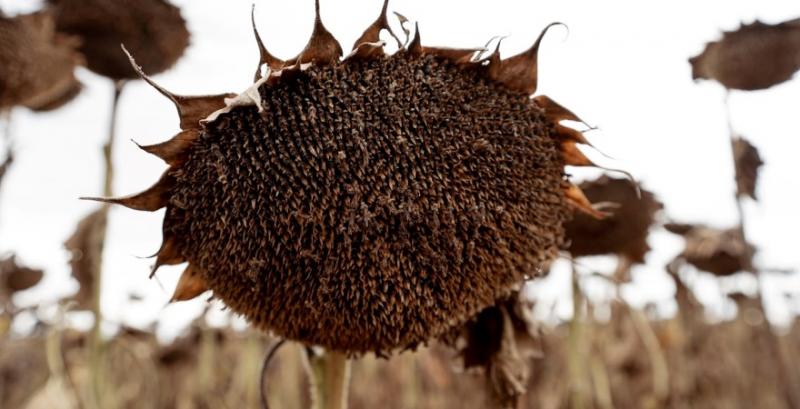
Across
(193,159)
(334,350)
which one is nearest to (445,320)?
(334,350)

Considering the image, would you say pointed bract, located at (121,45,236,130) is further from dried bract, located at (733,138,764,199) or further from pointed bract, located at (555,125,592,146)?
dried bract, located at (733,138,764,199)

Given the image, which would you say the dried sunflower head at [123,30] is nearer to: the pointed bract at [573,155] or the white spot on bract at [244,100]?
the white spot on bract at [244,100]

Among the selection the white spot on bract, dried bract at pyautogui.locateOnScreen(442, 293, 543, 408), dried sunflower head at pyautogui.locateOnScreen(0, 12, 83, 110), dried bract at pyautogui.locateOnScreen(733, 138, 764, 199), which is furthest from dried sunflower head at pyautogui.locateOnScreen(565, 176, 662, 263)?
dried sunflower head at pyautogui.locateOnScreen(0, 12, 83, 110)

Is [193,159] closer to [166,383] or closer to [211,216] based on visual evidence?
[211,216]

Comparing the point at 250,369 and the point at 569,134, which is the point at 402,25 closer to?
the point at 569,134

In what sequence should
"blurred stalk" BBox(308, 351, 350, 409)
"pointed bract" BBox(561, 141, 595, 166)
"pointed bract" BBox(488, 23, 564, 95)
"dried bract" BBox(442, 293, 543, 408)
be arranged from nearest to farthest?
"pointed bract" BBox(488, 23, 564, 95)
"pointed bract" BBox(561, 141, 595, 166)
"blurred stalk" BBox(308, 351, 350, 409)
"dried bract" BBox(442, 293, 543, 408)

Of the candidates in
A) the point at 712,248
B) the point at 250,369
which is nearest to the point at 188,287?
the point at 712,248

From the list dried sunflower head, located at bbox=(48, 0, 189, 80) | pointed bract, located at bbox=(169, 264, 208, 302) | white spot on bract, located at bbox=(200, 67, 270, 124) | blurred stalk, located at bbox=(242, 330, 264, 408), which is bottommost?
blurred stalk, located at bbox=(242, 330, 264, 408)

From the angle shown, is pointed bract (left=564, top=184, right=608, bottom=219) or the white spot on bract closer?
the white spot on bract
